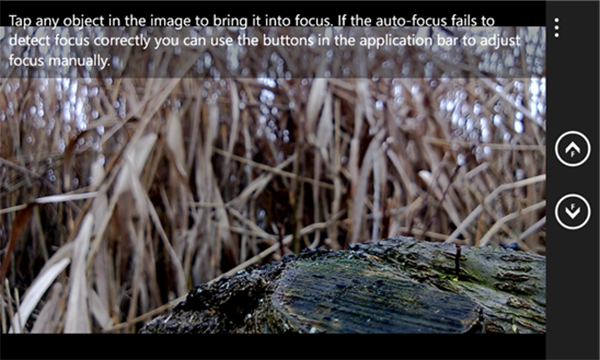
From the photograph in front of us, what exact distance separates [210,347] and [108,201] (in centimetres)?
48

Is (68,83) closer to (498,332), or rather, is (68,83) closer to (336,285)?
A: (336,285)

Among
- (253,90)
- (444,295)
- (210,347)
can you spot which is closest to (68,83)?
(253,90)

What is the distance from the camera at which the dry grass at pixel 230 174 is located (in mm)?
697

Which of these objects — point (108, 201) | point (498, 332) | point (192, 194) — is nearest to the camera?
point (498, 332)

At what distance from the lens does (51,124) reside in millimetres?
733
